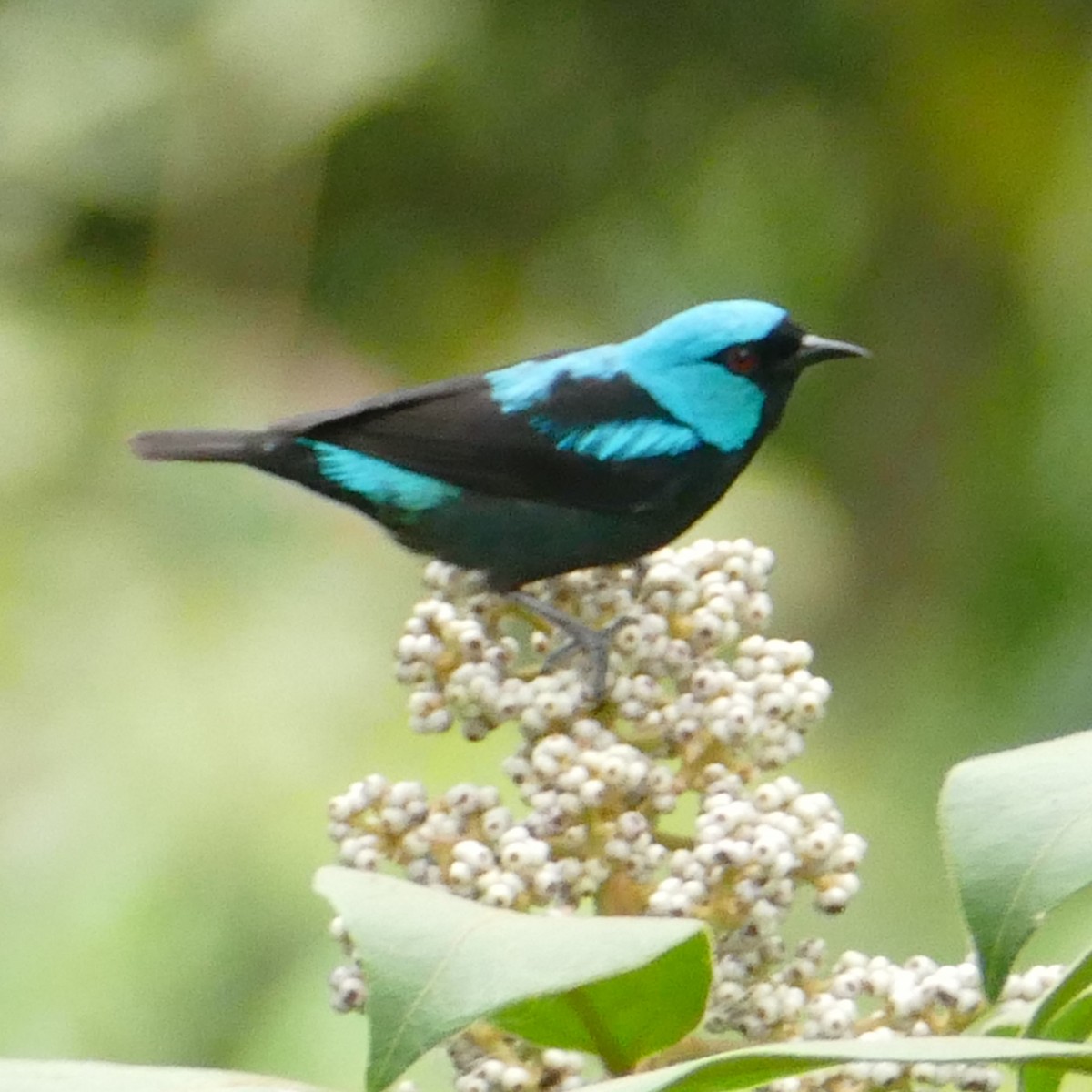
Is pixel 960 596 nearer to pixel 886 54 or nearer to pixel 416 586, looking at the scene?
pixel 416 586

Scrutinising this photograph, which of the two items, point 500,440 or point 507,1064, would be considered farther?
point 500,440

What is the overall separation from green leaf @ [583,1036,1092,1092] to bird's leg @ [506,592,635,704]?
0.46m

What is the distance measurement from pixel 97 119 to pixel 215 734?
144 cm

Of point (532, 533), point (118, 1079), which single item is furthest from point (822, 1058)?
point (532, 533)

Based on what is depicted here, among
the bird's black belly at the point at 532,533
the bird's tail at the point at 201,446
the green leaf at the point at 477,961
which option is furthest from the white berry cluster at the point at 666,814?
the bird's tail at the point at 201,446

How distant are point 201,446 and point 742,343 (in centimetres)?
62

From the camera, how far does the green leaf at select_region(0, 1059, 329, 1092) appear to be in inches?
30.2

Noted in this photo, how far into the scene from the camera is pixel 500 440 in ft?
6.43

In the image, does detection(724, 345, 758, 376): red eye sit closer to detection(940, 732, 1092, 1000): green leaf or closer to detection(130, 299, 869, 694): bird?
detection(130, 299, 869, 694): bird

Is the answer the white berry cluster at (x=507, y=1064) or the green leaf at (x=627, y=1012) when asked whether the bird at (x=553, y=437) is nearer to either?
the white berry cluster at (x=507, y=1064)

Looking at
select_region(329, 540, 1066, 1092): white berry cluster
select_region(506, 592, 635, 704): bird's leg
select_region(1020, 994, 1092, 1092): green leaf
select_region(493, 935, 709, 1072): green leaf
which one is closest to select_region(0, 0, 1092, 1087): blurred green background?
select_region(506, 592, 635, 704): bird's leg

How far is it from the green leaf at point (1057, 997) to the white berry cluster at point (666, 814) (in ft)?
0.48

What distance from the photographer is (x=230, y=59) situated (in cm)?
344

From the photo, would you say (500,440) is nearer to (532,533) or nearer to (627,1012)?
(532,533)
